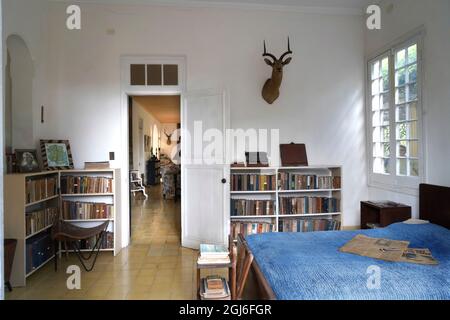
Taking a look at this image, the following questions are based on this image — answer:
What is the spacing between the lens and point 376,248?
223cm

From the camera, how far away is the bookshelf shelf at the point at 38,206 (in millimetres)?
2957

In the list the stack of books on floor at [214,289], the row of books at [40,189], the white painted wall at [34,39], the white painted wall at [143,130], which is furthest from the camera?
the white painted wall at [143,130]

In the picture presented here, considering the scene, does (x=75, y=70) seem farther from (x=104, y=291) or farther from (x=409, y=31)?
(x=409, y=31)

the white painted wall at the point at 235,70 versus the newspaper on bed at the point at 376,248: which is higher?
the white painted wall at the point at 235,70

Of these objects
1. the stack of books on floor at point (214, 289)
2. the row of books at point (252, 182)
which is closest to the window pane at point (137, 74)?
the row of books at point (252, 182)

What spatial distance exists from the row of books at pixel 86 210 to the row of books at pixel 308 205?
7.97ft

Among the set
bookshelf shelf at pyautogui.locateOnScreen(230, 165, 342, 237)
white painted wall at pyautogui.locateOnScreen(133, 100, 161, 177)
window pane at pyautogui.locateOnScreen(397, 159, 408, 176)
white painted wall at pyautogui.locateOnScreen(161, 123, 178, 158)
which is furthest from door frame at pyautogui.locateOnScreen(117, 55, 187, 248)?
white painted wall at pyautogui.locateOnScreen(161, 123, 178, 158)

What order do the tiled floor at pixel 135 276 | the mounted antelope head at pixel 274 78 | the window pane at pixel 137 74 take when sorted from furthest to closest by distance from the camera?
1. the window pane at pixel 137 74
2. the mounted antelope head at pixel 274 78
3. the tiled floor at pixel 135 276

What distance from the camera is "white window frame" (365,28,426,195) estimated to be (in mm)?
3430

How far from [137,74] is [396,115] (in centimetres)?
372

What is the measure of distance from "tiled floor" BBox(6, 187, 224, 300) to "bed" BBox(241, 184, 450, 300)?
3.51 feet

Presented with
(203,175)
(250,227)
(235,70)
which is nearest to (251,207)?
(250,227)

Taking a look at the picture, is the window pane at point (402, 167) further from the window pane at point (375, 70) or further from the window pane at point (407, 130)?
the window pane at point (375, 70)
